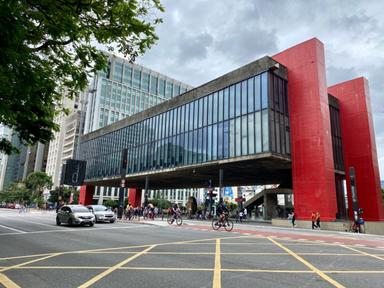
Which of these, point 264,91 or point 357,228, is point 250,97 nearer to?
point 264,91

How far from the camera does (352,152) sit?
1512 inches

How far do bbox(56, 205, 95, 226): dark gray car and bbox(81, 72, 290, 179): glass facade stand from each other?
17.5 metres

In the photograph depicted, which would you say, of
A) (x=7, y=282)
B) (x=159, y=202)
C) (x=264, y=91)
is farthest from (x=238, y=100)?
(x=159, y=202)

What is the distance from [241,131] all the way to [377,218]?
1880cm

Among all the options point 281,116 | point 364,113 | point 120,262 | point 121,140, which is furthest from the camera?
point 121,140

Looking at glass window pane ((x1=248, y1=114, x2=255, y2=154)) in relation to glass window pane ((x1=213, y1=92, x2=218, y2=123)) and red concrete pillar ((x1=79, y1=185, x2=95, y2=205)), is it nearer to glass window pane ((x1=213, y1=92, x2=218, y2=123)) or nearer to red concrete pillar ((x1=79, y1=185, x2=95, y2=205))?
glass window pane ((x1=213, y1=92, x2=218, y2=123))

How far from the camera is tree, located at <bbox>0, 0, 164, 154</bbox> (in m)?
6.02

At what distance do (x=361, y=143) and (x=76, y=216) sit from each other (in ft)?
111

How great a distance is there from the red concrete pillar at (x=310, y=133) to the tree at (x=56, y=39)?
84.7 feet

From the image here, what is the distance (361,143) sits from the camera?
3772 centimetres

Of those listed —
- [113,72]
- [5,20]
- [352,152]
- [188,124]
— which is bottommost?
[5,20]

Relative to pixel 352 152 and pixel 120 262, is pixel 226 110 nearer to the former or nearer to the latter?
pixel 352 152

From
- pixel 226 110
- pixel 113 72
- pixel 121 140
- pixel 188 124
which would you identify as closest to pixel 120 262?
pixel 226 110

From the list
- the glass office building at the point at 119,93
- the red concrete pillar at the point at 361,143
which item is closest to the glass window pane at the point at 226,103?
the red concrete pillar at the point at 361,143
